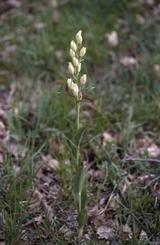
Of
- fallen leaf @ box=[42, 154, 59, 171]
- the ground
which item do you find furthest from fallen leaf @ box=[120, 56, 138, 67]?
fallen leaf @ box=[42, 154, 59, 171]

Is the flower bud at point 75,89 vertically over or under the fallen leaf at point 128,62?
over

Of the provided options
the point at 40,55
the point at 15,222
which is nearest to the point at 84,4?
the point at 40,55

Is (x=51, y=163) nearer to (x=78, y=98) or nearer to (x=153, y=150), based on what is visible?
(x=153, y=150)

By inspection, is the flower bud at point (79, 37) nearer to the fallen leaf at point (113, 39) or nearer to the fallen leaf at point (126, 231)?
the fallen leaf at point (126, 231)

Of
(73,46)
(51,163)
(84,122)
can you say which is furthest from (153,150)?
(73,46)

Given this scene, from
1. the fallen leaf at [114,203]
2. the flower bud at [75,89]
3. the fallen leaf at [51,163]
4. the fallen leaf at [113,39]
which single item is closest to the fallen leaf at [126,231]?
the fallen leaf at [114,203]

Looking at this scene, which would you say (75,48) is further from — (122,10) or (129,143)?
(122,10)
